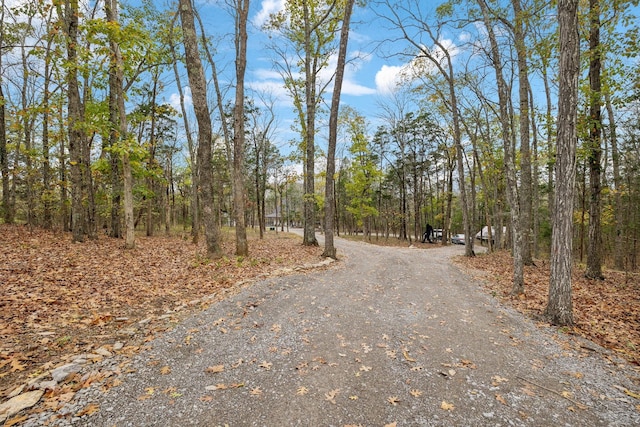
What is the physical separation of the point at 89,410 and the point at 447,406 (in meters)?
3.53

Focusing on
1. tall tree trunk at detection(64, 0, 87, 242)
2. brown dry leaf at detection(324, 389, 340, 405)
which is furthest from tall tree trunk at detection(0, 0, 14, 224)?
brown dry leaf at detection(324, 389, 340, 405)

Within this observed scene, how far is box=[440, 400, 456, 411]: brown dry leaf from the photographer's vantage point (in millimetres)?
2984

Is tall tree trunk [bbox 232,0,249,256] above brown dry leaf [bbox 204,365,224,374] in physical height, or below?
above

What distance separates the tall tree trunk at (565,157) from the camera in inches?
205

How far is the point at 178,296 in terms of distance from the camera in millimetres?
6496

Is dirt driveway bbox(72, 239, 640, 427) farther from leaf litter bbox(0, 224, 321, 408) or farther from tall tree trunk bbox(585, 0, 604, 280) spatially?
tall tree trunk bbox(585, 0, 604, 280)

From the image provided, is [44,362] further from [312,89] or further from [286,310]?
[312,89]

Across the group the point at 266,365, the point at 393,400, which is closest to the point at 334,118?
the point at 266,365

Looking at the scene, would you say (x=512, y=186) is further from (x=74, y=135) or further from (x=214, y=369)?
(x=74, y=135)

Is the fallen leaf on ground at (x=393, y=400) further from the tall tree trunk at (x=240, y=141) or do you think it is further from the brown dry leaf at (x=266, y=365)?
the tall tree trunk at (x=240, y=141)

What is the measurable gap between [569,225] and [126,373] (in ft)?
23.8

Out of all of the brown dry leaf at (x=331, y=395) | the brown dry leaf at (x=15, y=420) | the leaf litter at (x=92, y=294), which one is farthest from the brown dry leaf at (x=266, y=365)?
the brown dry leaf at (x=15, y=420)

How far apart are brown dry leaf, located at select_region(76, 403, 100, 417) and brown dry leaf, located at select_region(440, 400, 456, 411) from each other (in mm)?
3408

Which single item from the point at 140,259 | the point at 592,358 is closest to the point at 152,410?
the point at 592,358
